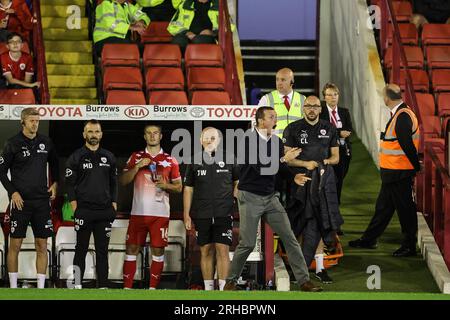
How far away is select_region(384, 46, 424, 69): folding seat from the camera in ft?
57.1

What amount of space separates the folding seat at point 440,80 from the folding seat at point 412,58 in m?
0.29

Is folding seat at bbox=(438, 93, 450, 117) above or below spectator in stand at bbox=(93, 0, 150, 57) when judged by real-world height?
below

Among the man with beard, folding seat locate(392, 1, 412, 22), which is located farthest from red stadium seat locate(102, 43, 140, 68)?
the man with beard

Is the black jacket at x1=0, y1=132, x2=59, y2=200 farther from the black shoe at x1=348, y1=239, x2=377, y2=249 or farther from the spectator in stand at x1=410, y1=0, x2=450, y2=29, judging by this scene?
the spectator in stand at x1=410, y1=0, x2=450, y2=29

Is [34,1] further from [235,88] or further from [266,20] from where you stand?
[266,20]

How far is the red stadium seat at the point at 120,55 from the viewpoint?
55.7ft

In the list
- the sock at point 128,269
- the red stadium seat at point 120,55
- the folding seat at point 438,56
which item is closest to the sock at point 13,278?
the sock at point 128,269

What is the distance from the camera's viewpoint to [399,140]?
13.4 m

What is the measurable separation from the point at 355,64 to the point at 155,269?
683 centimetres

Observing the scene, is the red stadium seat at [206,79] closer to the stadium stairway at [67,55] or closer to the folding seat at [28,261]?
the stadium stairway at [67,55]

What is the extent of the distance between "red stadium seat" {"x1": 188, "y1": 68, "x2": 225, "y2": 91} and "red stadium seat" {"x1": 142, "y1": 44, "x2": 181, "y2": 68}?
1.21ft

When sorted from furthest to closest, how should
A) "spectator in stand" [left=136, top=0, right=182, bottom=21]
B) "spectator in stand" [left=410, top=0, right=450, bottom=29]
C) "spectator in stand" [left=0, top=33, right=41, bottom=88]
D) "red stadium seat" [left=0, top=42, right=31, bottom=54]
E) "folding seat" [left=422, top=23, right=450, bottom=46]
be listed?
"spectator in stand" [left=136, top=0, right=182, bottom=21], "spectator in stand" [left=410, top=0, right=450, bottom=29], "folding seat" [left=422, top=23, right=450, bottom=46], "red stadium seat" [left=0, top=42, right=31, bottom=54], "spectator in stand" [left=0, top=33, right=41, bottom=88]

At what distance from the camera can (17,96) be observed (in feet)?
49.6

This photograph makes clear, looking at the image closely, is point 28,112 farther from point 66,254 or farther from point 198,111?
point 198,111
